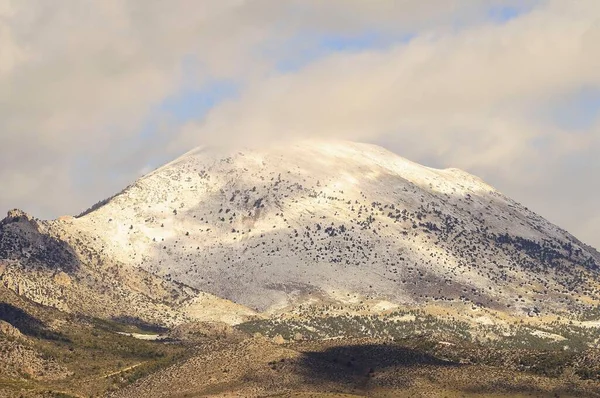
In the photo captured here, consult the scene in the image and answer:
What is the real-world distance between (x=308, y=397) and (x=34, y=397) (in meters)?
51.5

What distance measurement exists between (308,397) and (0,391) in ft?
190

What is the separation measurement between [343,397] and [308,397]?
6.59 m

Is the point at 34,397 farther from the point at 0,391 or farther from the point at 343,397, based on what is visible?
the point at 343,397

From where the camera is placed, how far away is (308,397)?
199875mm

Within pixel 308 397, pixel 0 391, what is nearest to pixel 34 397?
pixel 0 391

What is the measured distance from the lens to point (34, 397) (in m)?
199

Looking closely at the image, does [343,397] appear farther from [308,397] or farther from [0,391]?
[0,391]

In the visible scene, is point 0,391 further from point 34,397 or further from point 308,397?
point 308,397

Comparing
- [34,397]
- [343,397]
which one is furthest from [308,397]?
[34,397]

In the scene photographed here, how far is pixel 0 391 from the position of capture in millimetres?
199375

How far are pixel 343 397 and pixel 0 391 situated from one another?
211 feet
